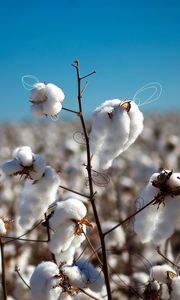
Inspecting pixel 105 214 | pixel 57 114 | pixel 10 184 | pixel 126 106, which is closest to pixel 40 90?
pixel 57 114

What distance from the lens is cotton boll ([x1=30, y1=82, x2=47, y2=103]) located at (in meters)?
1.94

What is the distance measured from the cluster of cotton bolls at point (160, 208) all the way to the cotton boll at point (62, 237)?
22 centimetres

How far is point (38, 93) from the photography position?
194 centimetres

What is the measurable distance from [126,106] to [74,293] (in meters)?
0.65

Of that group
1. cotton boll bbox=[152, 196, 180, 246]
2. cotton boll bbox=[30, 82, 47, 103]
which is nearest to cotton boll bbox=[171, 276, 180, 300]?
cotton boll bbox=[152, 196, 180, 246]

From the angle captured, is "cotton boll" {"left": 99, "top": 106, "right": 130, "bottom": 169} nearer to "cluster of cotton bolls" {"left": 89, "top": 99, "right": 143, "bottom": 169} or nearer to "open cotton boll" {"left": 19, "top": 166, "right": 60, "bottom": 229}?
"cluster of cotton bolls" {"left": 89, "top": 99, "right": 143, "bottom": 169}

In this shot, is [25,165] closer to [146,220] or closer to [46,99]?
[46,99]

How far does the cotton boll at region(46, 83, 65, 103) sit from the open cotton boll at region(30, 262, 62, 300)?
54 centimetres

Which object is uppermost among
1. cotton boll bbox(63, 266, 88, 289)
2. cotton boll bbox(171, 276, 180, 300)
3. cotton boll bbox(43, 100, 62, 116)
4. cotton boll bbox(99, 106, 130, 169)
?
cotton boll bbox(43, 100, 62, 116)

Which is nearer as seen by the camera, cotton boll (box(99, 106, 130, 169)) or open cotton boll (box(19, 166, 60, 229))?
cotton boll (box(99, 106, 130, 169))

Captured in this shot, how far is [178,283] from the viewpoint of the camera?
1847 millimetres

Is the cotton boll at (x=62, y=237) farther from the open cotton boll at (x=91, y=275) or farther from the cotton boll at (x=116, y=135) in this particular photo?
the cotton boll at (x=116, y=135)

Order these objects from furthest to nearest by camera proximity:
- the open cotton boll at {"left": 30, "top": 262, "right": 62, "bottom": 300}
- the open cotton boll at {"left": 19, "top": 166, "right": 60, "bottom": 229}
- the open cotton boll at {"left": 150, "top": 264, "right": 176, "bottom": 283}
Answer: the open cotton boll at {"left": 19, "top": 166, "right": 60, "bottom": 229} < the open cotton boll at {"left": 150, "top": 264, "right": 176, "bottom": 283} < the open cotton boll at {"left": 30, "top": 262, "right": 62, "bottom": 300}

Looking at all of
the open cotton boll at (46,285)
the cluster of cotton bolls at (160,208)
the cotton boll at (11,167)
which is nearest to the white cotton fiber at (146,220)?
the cluster of cotton bolls at (160,208)
